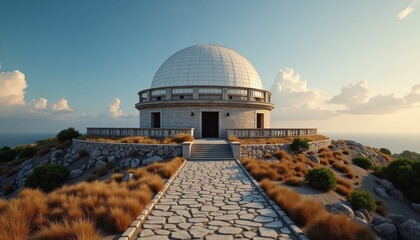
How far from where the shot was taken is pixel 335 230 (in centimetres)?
484

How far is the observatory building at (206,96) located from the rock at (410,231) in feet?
52.4

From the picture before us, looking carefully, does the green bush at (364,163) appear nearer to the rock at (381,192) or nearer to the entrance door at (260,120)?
the rock at (381,192)

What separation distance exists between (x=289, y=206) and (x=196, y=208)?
260 cm

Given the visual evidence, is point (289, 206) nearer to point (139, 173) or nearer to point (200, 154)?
point (139, 173)

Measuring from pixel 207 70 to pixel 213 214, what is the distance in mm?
22366

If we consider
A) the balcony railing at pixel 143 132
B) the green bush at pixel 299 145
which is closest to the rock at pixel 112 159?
the balcony railing at pixel 143 132

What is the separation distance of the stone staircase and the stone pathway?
539cm

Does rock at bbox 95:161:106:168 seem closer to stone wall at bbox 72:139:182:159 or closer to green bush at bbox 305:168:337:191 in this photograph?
stone wall at bbox 72:139:182:159

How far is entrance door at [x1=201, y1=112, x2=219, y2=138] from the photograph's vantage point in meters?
24.7

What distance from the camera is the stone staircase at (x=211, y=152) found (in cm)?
1555

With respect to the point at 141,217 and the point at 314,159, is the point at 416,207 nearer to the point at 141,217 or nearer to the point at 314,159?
the point at 314,159

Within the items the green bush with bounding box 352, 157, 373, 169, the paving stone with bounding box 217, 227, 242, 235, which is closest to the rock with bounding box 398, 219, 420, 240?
the paving stone with bounding box 217, 227, 242, 235

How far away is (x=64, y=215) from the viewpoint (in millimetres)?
5734

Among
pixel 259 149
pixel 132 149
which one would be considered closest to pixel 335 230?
pixel 259 149
